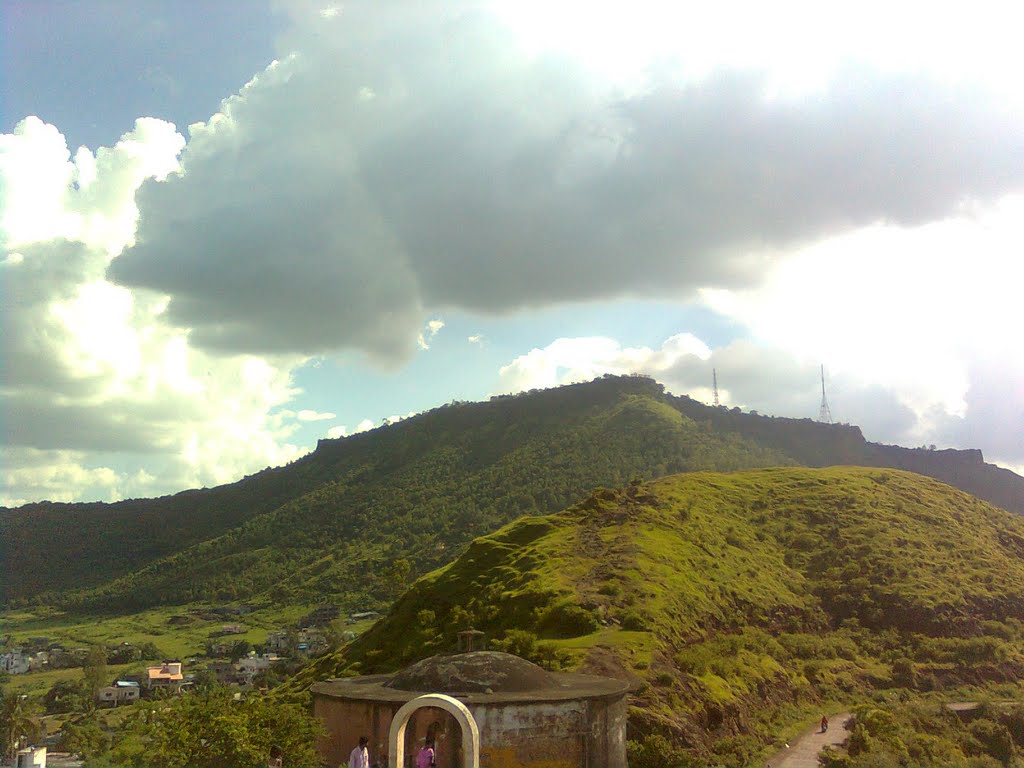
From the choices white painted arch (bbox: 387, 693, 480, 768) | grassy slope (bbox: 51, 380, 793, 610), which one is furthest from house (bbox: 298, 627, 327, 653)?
white painted arch (bbox: 387, 693, 480, 768)

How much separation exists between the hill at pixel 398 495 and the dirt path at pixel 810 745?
60556mm

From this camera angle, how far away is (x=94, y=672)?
254 feet

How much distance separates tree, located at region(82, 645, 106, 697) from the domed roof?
64723 millimetres

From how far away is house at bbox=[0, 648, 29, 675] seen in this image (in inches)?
3442

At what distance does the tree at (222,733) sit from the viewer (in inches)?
741

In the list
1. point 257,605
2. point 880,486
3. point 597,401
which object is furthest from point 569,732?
point 597,401

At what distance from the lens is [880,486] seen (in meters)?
78.9

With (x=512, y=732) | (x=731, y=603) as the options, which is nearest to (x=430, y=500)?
(x=731, y=603)

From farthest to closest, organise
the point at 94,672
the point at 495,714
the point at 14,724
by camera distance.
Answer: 1. the point at 94,672
2. the point at 14,724
3. the point at 495,714

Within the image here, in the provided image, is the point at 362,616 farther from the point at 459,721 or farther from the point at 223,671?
the point at 459,721

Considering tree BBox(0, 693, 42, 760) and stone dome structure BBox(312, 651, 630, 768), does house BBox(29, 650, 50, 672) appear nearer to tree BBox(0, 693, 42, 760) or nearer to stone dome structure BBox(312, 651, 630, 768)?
tree BBox(0, 693, 42, 760)

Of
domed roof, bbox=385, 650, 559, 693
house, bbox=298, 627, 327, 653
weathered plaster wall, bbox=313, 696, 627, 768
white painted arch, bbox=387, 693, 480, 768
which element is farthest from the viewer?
house, bbox=298, 627, 327, 653

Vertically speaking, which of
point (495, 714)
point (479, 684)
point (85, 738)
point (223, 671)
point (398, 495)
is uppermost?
point (398, 495)

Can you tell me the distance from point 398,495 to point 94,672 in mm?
53039
